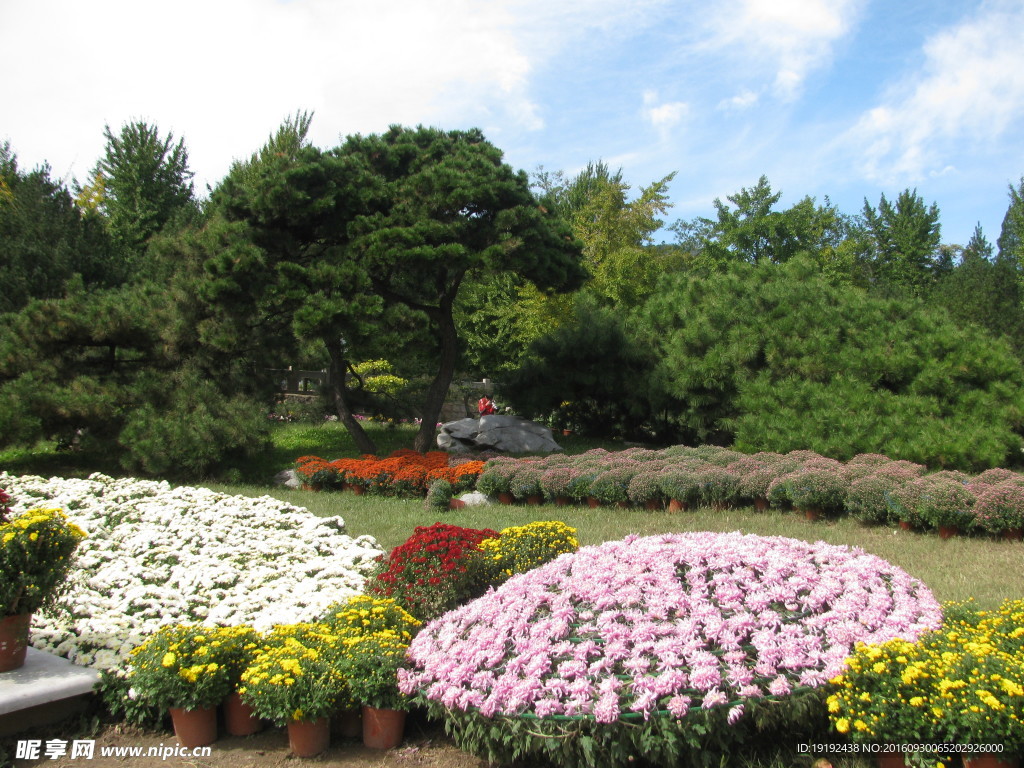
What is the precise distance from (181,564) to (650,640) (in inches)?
140

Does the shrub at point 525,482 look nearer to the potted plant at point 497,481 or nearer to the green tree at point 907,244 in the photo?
the potted plant at point 497,481

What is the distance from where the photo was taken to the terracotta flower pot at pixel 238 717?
11.0 ft

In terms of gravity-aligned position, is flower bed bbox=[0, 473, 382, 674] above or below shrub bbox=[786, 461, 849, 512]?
below

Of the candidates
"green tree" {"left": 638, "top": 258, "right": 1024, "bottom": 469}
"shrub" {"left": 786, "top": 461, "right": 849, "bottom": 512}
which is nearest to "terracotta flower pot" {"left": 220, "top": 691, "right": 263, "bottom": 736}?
"shrub" {"left": 786, "top": 461, "right": 849, "bottom": 512}

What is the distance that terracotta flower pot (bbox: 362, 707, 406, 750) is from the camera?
10.4 ft

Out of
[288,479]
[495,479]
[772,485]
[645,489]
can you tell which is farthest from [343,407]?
[772,485]

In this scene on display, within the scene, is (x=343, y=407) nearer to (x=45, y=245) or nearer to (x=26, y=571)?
(x=45, y=245)

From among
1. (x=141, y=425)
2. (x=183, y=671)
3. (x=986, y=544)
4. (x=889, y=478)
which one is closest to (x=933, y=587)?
(x=986, y=544)

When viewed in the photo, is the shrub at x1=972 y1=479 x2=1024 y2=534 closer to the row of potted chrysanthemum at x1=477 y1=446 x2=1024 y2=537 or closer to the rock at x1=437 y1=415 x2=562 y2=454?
the row of potted chrysanthemum at x1=477 y1=446 x2=1024 y2=537

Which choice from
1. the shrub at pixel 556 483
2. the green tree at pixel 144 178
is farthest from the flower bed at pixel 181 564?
the green tree at pixel 144 178

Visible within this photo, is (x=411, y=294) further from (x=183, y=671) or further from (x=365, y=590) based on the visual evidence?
(x=183, y=671)

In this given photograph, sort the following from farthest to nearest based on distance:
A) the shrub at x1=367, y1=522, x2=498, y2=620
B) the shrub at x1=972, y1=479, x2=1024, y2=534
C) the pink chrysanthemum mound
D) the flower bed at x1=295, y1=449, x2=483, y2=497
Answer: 1. the flower bed at x1=295, y1=449, x2=483, y2=497
2. the shrub at x1=972, y1=479, x2=1024, y2=534
3. the shrub at x1=367, y1=522, x2=498, y2=620
4. the pink chrysanthemum mound

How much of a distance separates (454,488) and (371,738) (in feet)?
17.8

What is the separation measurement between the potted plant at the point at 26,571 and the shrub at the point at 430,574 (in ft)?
5.04
